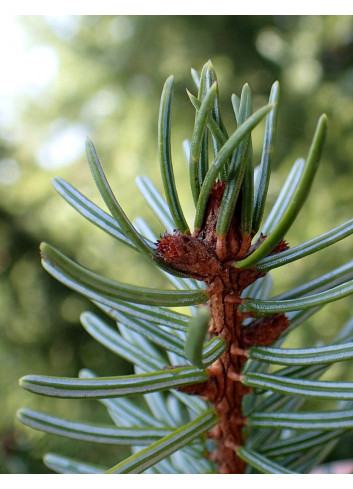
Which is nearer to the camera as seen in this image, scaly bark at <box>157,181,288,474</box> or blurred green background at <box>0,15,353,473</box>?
scaly bark at <box>157,181,288,474</box>

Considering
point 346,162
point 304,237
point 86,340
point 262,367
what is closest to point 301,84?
point 346,162

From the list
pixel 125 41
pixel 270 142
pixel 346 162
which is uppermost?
pixel 125 41

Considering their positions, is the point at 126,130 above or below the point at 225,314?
above

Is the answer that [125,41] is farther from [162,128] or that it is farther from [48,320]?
[162,128]

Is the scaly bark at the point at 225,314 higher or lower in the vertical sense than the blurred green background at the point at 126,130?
lower

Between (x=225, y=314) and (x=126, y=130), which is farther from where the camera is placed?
(x=126, y=130)
